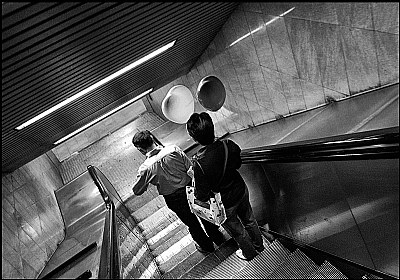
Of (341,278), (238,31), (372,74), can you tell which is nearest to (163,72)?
(238,31)

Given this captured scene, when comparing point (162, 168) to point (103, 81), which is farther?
point (103, 81)

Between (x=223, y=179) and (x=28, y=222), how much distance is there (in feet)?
13.8

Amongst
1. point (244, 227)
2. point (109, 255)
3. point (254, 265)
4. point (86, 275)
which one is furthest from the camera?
point (244, 227)

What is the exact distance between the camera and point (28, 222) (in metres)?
6.02

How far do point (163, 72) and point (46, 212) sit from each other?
3.52m

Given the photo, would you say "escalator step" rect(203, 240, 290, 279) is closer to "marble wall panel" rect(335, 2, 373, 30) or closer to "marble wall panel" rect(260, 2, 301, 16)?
"marble wall panel" rect(335, 2, 373, 30)

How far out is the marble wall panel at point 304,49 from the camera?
3.66m

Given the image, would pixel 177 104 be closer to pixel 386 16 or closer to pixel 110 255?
pixel 110 255

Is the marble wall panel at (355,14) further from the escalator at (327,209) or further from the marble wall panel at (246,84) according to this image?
the marble wall panel at (246,84)

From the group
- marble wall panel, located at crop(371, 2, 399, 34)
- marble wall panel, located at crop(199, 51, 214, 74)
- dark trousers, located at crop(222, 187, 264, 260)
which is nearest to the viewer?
marble wall panel, located at crop(371, 2, 399, 34)

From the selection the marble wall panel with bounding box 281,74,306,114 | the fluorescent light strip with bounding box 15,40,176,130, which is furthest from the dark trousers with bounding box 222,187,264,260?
the fluorescent light strip with bounding box 15,40,176,130

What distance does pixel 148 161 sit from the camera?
386 cm

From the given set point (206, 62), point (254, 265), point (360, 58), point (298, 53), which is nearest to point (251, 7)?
point (298, 53)

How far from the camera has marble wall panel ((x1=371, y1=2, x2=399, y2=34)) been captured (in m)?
2.59
